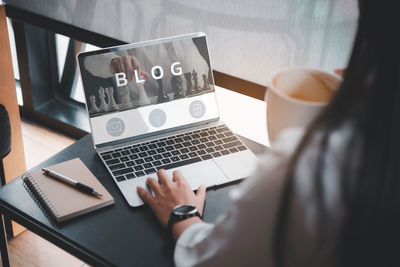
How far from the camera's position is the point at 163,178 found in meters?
0.88

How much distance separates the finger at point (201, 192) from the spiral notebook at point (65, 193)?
18 centimetres

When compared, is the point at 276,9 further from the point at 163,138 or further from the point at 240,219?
the point at 240,219

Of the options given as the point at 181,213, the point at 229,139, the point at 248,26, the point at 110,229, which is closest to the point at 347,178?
the point at 181,213

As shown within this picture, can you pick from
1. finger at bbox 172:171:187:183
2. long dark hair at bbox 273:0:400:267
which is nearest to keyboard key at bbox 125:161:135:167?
finger at bbox 172:171:187:183

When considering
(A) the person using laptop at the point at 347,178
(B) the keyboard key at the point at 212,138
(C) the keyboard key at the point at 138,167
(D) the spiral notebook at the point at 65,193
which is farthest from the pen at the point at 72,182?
(A) the person using laptop at the point at 347,178

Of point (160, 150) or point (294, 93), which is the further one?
point (160, 150)

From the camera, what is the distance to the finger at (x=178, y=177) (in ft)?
2.92

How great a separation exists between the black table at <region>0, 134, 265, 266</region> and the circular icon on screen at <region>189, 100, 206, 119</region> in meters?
0.24

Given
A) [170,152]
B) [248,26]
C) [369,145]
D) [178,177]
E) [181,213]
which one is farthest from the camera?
[248,26]

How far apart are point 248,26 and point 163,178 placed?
21.4 inches

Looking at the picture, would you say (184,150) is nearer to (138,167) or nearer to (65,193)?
(138,167)

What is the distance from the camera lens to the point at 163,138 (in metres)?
1.04

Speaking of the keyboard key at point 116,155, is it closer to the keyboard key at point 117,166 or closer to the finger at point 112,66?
the keyboard key at point 117,166

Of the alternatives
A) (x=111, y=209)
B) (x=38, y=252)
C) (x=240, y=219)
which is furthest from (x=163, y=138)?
(x=38, y=252)
